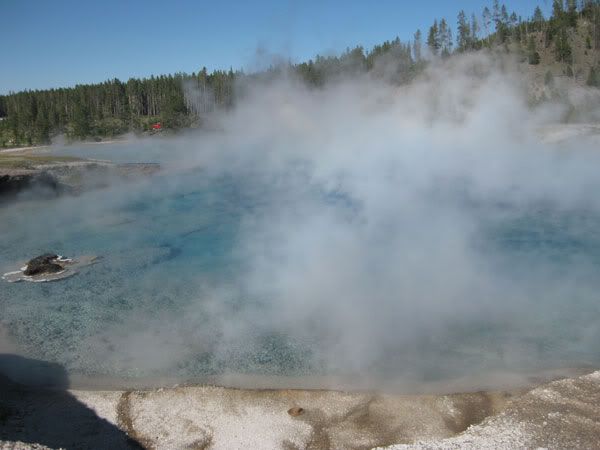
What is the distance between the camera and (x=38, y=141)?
1468 inches

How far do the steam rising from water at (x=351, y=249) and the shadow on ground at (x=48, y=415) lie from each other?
16.8 inches

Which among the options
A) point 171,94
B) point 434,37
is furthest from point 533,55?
point 171,94

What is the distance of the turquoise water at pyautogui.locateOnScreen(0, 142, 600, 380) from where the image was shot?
7.08 meters

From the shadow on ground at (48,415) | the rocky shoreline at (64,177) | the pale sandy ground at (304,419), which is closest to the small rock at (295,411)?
the pale sandy ground at (304,419)

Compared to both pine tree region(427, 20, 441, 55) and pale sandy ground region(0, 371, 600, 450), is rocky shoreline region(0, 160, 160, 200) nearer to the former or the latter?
Result: pale sandy ground region(0, 371, 600, 450)

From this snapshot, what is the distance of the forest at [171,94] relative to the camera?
38.0 m

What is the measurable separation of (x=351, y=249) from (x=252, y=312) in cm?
273

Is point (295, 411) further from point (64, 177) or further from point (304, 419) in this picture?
point (64, 177)

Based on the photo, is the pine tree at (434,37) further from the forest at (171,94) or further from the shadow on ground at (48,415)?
the shadow on ground at (48,415)

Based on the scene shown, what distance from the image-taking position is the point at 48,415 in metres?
6.08

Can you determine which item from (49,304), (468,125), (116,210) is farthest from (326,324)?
(468,125)

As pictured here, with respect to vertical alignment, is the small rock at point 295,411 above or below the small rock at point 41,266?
below

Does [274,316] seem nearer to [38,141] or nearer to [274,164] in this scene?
[274,164]

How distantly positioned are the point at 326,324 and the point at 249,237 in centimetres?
536
